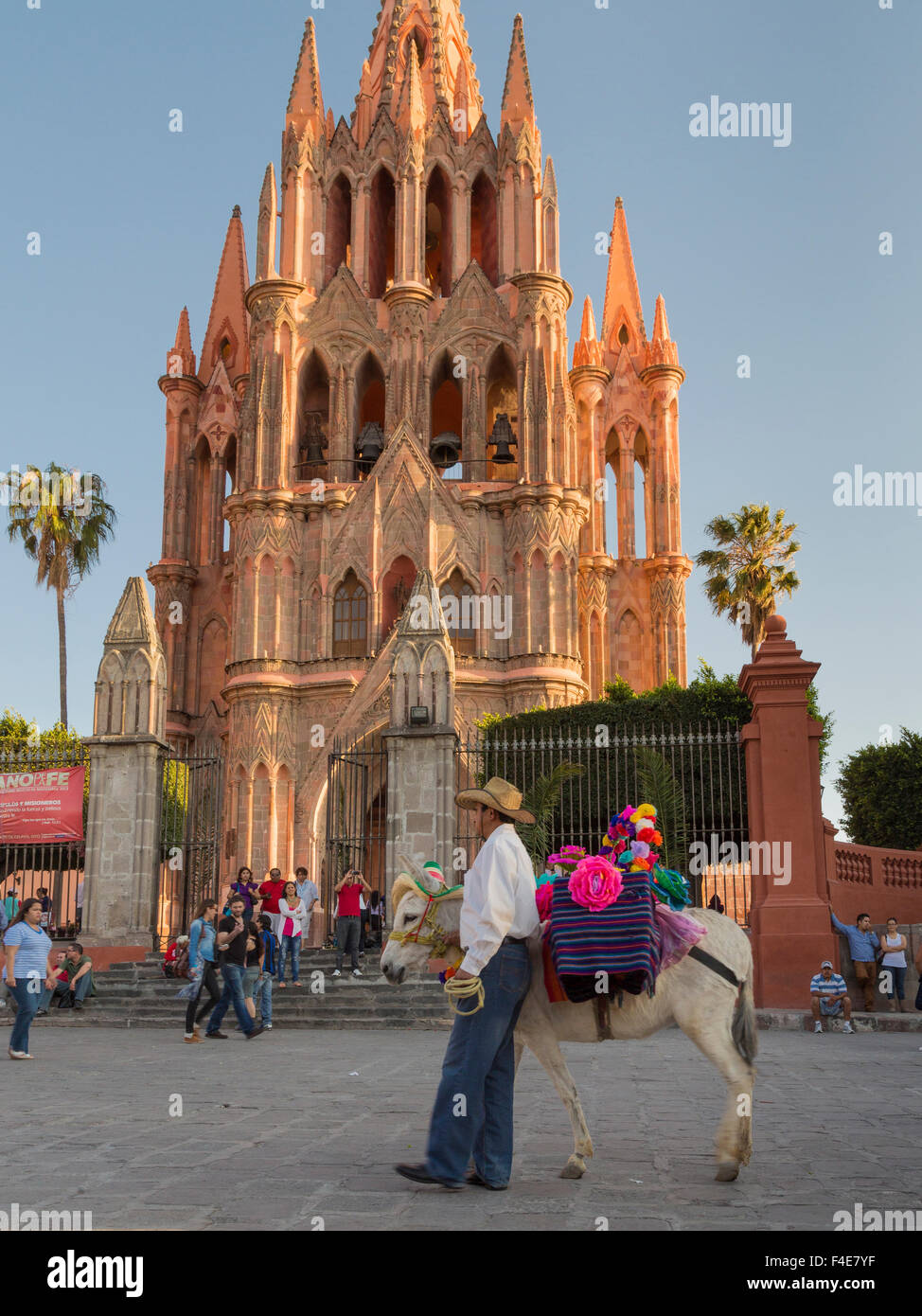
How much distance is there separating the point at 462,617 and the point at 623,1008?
30635 millimetres

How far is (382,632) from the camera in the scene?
36094mm

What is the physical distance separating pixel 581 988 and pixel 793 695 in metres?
12.3

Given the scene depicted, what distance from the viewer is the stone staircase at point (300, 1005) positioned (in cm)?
1667

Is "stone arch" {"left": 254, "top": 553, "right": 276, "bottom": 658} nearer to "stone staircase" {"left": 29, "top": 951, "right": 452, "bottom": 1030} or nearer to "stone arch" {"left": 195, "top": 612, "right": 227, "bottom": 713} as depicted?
"stone arch" {"left": 195, "top": 612, "right": 227, "bottom": 713}

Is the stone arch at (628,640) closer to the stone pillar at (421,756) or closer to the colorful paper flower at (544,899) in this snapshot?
the stone pillar at (421,756)

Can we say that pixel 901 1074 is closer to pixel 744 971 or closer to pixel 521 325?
pixel 744 971

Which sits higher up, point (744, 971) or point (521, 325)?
point (521, 325)

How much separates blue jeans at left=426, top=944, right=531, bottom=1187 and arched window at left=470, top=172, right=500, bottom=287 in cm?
3709

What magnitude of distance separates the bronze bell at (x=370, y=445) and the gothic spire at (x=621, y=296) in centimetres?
1041

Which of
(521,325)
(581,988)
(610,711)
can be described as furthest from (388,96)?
(581,988)

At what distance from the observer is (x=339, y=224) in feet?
141

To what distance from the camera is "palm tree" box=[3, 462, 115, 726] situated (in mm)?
44500
